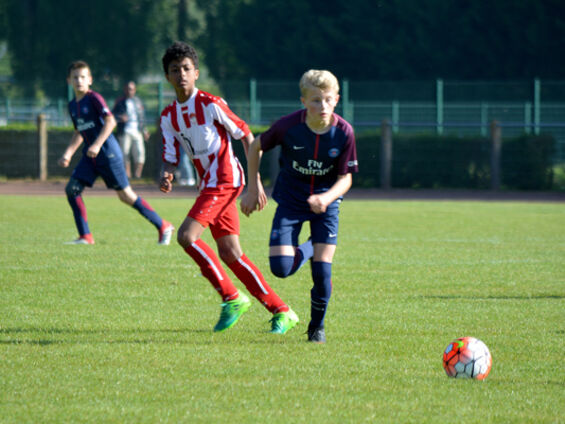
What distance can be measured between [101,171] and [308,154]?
5516 millimetres

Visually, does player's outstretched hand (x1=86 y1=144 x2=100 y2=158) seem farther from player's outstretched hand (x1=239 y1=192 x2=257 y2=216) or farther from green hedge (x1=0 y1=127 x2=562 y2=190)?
green hedge (x1=0 y1=127 x2=562 y2=190)

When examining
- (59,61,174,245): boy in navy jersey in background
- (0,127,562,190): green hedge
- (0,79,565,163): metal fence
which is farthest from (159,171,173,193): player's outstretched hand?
(0,79,565,163): metal fence

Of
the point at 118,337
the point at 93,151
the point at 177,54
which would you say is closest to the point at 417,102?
the point at 93,151

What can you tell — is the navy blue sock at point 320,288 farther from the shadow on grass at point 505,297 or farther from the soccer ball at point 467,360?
the shadow on grass at point 505,297

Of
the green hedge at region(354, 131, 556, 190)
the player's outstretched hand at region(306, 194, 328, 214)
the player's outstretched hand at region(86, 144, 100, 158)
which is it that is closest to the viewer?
the player's outstretched hand at region(306, 194, 328, 214)

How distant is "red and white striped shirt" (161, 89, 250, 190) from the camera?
6.54m

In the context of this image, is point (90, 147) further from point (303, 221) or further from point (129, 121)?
point (129, 121)

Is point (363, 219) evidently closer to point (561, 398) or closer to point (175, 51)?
point (175, 51)

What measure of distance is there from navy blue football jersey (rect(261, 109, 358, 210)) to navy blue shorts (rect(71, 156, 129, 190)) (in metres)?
5.24

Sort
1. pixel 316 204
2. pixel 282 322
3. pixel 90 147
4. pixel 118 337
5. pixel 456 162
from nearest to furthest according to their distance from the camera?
pixel 316 204
pixel 118 337
pixel 282 322
pixel 90 147
pixel 456 162

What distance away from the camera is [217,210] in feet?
21.1

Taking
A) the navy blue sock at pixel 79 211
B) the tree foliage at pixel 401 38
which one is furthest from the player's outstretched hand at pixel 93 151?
the tree foliage at pixel 401 38

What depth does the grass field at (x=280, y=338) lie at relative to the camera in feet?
14.9

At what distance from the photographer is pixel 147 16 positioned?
168ft
